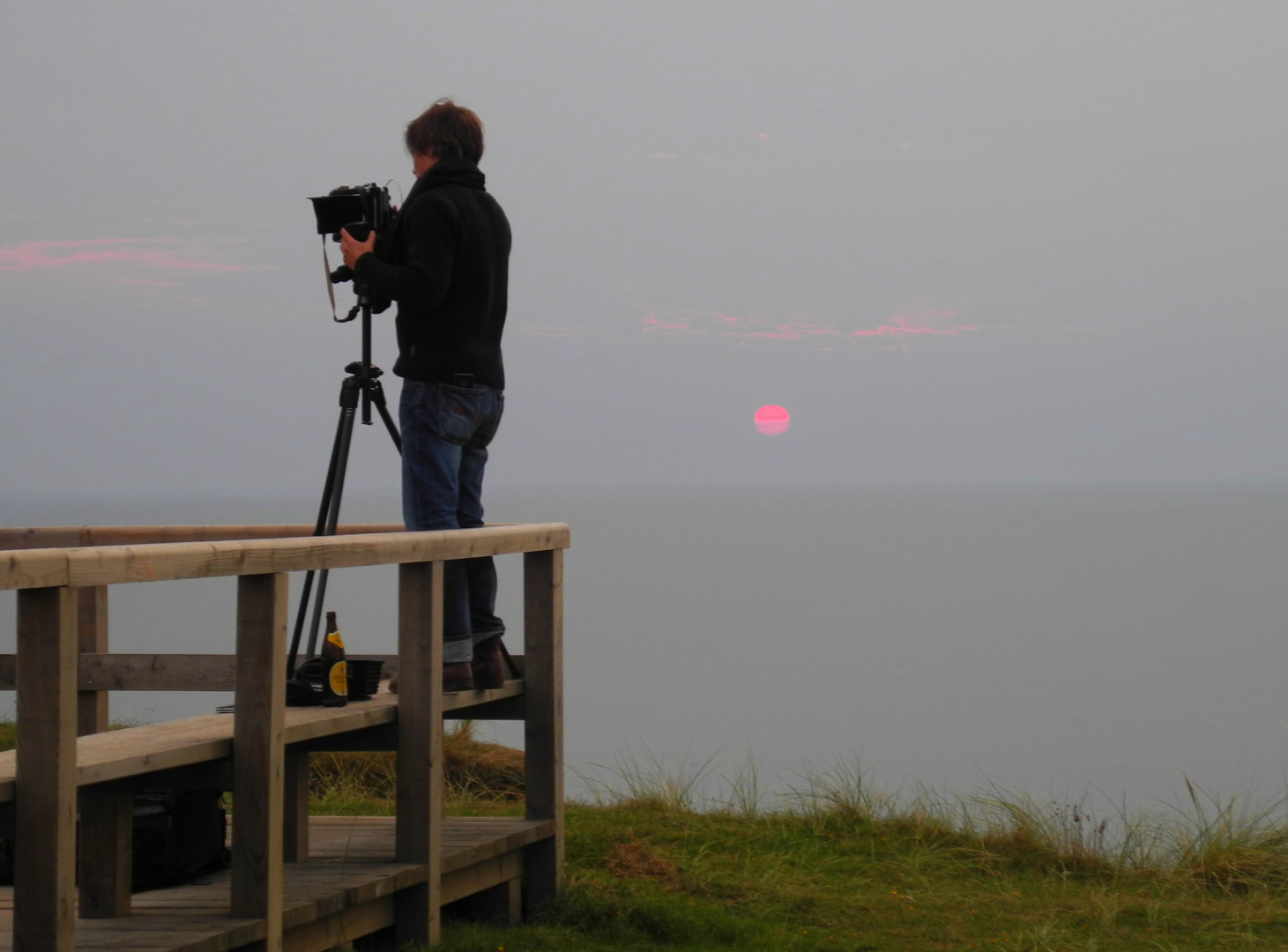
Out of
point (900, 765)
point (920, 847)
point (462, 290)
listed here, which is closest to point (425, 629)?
point (462, 290)


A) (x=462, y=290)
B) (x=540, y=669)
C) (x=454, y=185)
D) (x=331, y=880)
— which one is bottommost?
(x=331, y=880)

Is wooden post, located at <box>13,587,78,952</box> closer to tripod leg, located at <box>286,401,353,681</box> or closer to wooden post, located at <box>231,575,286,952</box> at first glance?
wooden post, located at <box>231,575,286,952</box>

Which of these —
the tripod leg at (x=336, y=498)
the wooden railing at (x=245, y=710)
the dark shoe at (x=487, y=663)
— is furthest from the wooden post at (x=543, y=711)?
the tripod leg at (x=336, y=498)

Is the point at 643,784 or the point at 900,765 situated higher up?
the point at 643,784

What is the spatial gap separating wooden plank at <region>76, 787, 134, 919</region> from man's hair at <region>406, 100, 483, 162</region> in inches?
80.9

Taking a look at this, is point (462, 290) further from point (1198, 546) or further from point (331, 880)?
point (1198, 546)

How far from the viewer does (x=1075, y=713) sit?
45.3 metres

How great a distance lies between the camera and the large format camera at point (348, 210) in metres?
4.44

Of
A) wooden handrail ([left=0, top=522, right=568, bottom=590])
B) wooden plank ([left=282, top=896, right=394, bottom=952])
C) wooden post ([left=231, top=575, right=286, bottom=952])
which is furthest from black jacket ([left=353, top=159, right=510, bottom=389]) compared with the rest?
wooden plank ([left=282, top=896, right=394, bottom=952])

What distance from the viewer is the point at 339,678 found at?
13.6 ft

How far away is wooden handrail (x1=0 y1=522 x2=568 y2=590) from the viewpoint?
2.78 m

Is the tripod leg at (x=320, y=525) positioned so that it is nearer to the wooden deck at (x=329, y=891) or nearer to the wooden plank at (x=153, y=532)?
the wooden deck at (x=329, y=891)

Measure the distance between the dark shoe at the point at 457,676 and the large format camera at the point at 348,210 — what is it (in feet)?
4.22

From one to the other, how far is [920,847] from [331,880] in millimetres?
3217
